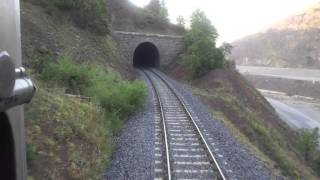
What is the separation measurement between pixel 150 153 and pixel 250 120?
11.9 metres

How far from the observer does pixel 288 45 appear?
108938mm

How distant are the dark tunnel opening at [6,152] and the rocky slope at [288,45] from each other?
91.1m

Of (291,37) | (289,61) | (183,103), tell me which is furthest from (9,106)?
(291,37)

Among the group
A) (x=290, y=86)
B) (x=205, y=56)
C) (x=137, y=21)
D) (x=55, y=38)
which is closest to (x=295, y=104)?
(x=290, y=86)

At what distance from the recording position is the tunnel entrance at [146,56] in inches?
1989

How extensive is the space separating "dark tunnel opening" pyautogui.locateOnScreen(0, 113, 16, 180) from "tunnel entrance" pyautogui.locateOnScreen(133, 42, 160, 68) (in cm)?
4546

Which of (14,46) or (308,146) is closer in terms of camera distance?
(14,46)

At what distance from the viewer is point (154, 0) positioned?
72562mm

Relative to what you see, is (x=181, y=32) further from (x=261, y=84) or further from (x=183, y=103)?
(x=183, y=103)

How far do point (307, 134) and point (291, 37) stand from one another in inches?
3540

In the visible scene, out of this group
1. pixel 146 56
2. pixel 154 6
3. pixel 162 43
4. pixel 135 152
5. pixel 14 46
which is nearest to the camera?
pixel 14 46

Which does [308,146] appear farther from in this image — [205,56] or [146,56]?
[146,56]

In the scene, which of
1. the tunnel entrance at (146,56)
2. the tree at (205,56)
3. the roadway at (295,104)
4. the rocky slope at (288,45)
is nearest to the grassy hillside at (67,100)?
the tree at (205,56)

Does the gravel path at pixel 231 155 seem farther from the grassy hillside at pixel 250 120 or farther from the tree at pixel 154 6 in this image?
the tree at pixel 154 6
